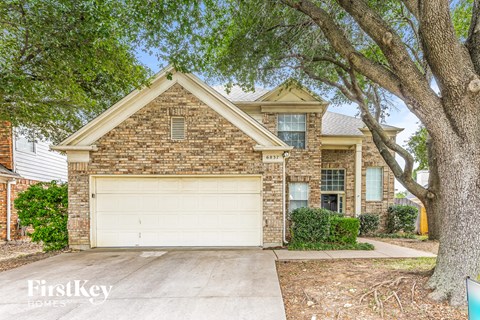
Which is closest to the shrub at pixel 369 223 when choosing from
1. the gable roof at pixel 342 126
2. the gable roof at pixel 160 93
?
the gable roof at pixel 342 126

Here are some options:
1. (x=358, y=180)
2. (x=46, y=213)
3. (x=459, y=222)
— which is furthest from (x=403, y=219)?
(x=46, y=213)

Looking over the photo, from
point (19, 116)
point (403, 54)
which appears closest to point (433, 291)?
point (403, 54)

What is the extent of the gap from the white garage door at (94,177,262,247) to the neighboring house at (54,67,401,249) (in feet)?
0.10

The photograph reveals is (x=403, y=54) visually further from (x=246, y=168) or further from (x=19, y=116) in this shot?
(x=19, y=116)

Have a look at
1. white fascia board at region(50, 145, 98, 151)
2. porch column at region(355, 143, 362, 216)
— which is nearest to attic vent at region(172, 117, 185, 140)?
white fascia board at region(50, 145, 98, 151)

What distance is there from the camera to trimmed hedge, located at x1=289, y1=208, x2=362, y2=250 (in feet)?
27.3

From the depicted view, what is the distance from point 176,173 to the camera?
8.09 m

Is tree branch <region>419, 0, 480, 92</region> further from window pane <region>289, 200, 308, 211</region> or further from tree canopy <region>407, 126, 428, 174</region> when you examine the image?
tree canopy <region>407, 126, 428, 174</region>

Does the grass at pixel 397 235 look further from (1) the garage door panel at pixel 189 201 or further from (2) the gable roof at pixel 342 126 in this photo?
(1) the garage door panel at pixel 189 201

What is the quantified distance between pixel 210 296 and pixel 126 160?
5149 mm

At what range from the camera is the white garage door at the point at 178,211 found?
812 cm

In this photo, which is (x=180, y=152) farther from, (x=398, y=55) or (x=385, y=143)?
(x=385, y=143)

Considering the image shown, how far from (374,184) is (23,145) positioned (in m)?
16.5

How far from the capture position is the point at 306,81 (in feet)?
32.7
